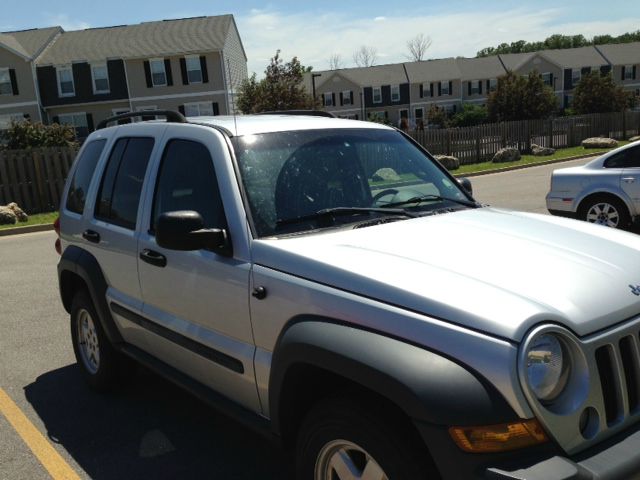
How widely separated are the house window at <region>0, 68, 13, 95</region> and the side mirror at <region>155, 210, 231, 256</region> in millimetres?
45583

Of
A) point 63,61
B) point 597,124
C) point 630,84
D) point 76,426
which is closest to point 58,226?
point 76,426

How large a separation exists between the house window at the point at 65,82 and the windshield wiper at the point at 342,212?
45.3m

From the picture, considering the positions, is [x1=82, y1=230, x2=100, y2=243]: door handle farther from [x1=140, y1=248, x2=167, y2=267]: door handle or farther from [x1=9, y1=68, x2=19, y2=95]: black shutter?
[x1=9, y1=68, x2=19, y2=95]: black shutter

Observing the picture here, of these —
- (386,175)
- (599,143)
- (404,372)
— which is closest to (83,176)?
(386,175)

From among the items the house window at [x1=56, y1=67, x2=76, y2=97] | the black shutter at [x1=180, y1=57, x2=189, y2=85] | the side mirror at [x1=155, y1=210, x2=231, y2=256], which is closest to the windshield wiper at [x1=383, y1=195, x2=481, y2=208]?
the side mirror at [x1=155, y1=210, x2=231, y2=256]

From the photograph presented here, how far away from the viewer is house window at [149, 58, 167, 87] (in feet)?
142

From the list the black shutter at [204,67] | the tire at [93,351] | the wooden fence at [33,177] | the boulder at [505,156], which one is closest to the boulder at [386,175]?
the tire at [93,351]

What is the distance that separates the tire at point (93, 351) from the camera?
4625 millimetres

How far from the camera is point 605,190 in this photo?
29.8 feet

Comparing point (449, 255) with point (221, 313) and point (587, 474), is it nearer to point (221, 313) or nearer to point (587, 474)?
point (587, 474)

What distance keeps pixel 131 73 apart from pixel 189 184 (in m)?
43.5

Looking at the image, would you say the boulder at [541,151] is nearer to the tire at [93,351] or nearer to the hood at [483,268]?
the tire at [93,351]

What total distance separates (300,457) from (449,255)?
108 centimetres

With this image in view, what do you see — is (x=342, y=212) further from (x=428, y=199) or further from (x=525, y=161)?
(x=525, y=161)
